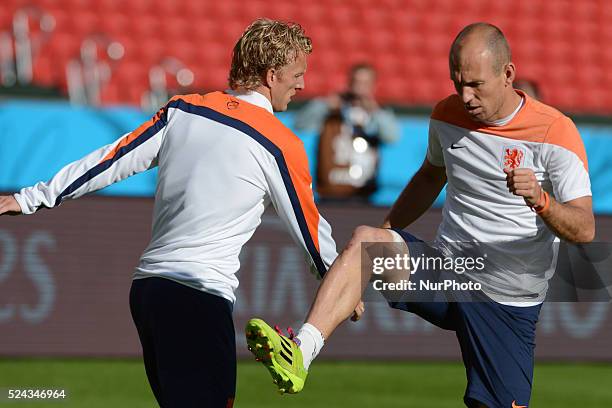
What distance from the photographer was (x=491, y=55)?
5.35 meters

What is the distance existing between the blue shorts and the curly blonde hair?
4.17 feet

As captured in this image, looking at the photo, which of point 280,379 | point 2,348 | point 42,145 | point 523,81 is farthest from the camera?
point 42,145

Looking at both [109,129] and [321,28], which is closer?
[109,129]

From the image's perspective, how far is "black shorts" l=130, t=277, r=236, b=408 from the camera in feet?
15.7

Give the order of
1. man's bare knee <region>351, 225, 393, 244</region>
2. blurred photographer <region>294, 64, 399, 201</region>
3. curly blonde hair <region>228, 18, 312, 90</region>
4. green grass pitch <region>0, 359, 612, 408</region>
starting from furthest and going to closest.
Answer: blurred photographer <region>294, 64, 399, 201</region>, green grass pitch <region>0, 359, 612, 408</region>, man's bare knee <region>351, 225, 393, 244</region>, curly blonde hair <region>228, 18, 312, 90</region>

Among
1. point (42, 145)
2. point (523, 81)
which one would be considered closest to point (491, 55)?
point (523, 81)

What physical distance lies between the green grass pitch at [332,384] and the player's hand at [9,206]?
3367 millimetres

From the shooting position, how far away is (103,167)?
499cm

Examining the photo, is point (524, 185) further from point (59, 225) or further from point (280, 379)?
point (59, 225)

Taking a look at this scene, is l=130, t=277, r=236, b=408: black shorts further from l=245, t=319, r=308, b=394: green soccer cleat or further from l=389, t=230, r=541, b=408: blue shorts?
l=389, t=230, r=541, b=408: blue shorts

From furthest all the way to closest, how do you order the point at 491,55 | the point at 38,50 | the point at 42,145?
the point at 38,50 < the point at 42,145 < the point at 491,55

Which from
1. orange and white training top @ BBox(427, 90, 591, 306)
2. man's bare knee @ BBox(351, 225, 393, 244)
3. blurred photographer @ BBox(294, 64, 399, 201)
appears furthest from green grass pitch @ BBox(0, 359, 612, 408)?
man's bare knee @ BBox(351, 225, 393, 244)

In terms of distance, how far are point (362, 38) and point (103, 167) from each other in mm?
12154

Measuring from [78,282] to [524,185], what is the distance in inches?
240
